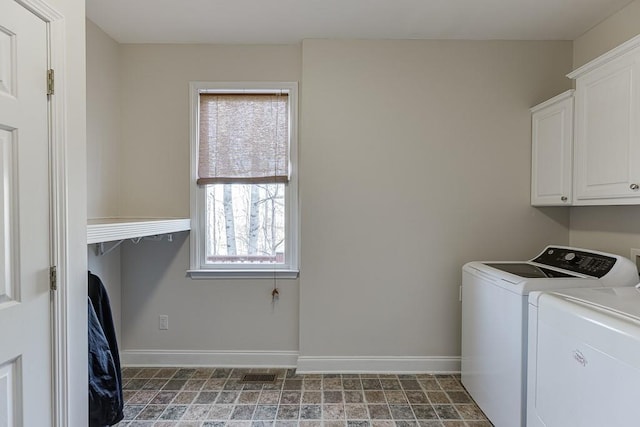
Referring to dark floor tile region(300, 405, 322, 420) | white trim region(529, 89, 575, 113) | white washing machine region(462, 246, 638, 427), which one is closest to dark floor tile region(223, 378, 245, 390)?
dark floor tile region(300, 405, 322, 420)

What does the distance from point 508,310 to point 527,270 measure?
1.22 feet

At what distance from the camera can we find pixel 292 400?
2064mm

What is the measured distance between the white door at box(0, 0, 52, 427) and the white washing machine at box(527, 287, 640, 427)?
188 cm

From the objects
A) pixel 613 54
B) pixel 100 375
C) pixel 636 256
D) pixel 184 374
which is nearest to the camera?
pixel 100 375

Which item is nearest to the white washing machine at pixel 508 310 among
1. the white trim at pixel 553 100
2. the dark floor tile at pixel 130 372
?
the white trim at pixel 553 100

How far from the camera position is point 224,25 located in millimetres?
2197

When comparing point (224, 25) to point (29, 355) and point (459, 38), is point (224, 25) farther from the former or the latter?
point (29, 355)

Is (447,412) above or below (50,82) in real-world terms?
below

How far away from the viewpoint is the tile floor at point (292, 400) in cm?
187

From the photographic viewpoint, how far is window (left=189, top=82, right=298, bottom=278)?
248 cm

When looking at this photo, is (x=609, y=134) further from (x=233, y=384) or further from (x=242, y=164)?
(x=233, y=384)

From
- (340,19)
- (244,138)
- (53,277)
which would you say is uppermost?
(340,19)

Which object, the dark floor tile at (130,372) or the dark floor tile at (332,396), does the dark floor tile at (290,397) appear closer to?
the dark floor tile at (332,396)

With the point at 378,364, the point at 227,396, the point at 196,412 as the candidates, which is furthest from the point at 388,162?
the point at 196,412
